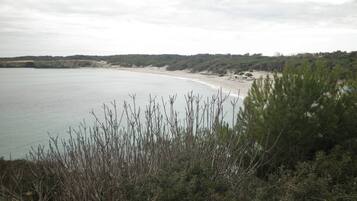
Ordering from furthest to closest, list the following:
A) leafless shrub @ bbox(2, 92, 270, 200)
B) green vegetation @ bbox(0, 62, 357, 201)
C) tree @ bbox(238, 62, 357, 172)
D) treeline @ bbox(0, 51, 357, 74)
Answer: treeline @ bbox(0, 51, 357, 74) < tree @ bbox(238, 62, 357, 172) < green vegetation @ bbox(0, 62, 357, 201) < leafless shrub @ bbox(2, 92, 270, 200)

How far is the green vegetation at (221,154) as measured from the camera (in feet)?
16.0

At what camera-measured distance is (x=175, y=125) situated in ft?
19.4

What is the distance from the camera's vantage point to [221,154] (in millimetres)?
5746

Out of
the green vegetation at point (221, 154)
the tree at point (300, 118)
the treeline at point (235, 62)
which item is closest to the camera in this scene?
the green vegetation at point (221, 154)

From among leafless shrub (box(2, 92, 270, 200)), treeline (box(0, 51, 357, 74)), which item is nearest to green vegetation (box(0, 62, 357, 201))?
leafless shrub (box(2, 92, 270, 200))

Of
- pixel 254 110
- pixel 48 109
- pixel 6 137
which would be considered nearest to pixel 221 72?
pixel 48 109

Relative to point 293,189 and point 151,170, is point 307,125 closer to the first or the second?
point 293,189

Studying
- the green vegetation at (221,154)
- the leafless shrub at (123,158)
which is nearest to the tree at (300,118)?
the green vegetation at (221,154)

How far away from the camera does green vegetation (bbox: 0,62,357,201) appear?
16.0 feet

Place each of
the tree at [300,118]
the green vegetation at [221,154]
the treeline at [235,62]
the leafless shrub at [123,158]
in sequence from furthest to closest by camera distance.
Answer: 1. the treeline at [235,62]
2. the tree at [300,118]
3. the green vegetation at [221,154]
4. the leafless shrub at [123,158]

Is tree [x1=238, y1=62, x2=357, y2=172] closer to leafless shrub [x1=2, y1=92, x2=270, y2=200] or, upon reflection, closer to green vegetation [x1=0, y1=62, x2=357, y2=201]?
green vegetation [x1=0, y1=62, x2=357, y2=201]

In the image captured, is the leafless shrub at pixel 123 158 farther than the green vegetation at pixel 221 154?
No

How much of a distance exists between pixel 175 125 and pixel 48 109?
95.8 ft

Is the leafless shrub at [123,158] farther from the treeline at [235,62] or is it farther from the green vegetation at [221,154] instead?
the treeline at [235,62]
